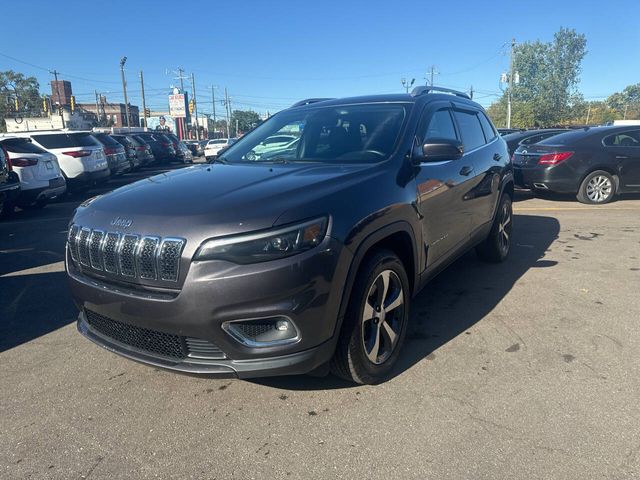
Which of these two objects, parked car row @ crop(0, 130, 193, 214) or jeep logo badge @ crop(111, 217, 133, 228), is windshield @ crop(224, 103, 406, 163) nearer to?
jeep logo badge @ crop(111, 217, 133, 228)

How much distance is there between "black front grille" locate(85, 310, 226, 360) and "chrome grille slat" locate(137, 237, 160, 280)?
31 centimetres

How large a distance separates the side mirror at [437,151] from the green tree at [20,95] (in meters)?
92.7

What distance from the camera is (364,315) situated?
2.85 meters

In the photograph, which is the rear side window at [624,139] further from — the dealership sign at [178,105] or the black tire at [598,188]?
the dealership sign at [178,105]

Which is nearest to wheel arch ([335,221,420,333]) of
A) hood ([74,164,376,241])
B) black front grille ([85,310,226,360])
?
hood ([74,164,376,241])

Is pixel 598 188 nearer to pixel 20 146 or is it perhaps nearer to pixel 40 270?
pixel 40 270

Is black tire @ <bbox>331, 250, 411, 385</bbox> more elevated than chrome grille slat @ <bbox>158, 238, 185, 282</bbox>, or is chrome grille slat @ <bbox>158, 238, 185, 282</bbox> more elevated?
chrome grille slat @ <bbox>158, 238, 185, 282</bbox>

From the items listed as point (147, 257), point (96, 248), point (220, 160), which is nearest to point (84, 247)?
point (96, 248)

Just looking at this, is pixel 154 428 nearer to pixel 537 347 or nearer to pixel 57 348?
pixel 57 348

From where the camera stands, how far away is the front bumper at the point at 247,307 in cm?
234

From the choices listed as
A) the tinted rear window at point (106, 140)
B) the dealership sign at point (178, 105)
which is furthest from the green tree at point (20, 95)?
the tinted rear window at point (106, 140)

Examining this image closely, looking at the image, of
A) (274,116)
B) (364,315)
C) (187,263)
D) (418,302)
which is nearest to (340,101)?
(274,116)

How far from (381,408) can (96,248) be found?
5.99ft

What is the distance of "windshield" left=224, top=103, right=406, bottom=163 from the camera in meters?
3.52
